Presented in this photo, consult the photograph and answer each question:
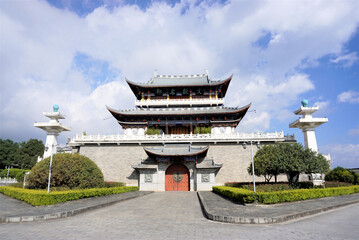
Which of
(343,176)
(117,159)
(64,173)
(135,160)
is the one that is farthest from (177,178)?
(343,176)

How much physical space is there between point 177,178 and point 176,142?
4.53m

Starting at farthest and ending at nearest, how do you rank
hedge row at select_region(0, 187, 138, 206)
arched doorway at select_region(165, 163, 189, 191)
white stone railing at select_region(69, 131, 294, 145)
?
white stone railing at select_region(69, 131, 294, 145) < arched doorway at select_region(165, 163, 189, 191) < hedge row at select_region(0, 187, 138, 206)

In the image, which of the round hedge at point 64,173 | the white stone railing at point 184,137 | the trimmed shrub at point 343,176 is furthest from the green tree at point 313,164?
the round hedge at point 64,173

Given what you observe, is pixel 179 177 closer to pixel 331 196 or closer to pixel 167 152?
pixel 167 152

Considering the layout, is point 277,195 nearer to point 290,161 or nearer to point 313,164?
point 290,161

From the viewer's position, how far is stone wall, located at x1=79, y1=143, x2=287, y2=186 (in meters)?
25.2

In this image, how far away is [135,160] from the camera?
1033 inches

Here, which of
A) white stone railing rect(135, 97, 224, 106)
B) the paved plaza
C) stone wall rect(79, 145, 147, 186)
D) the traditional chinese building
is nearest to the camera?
the paved plaza

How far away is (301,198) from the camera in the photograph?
1320 centimetres

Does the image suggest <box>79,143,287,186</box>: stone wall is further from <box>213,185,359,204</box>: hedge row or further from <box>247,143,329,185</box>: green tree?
<box>213,185,359,204</box>: hedge row

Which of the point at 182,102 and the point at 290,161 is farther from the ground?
the point at 182,102

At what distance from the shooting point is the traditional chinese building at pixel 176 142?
76.9ft

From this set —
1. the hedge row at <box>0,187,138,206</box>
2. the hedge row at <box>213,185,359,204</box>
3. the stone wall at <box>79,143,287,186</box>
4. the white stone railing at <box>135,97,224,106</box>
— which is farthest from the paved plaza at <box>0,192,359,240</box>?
the white stone railing at <box>135,97,224,106</box>

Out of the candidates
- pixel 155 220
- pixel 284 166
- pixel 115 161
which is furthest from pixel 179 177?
pixel 155 220
